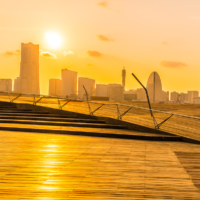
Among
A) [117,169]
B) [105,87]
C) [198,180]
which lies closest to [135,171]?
[117,169]

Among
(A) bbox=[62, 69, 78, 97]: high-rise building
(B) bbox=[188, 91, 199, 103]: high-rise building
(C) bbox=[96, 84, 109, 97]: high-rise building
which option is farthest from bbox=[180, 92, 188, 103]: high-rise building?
(A) bbox=[62, 69, 78, 97]: high-rise building

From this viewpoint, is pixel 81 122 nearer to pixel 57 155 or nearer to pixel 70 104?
pixel 70 104

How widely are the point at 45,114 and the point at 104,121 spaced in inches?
139

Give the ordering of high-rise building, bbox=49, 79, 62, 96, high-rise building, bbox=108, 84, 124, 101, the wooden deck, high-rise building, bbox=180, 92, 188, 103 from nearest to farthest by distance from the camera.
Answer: the wooden deck < high-rise building, bbox=108, 84, 124, 101 < high-rise building, bbox=180, 92, 188, 103 < high-rise building, bbox=49, 79, 62, 96

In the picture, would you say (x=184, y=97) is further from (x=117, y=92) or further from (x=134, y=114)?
(x=134, y=114)

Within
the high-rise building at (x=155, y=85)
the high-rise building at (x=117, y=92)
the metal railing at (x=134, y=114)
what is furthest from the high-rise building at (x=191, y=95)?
the metal railing at (x=134, y=114)

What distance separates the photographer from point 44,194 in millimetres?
3139

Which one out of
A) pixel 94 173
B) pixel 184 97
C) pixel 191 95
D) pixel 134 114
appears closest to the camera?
pixel 94 173

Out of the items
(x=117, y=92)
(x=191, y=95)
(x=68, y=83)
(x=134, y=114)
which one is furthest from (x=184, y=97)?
(x=134, y=114)

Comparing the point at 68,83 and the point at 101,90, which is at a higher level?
the point at 68,83

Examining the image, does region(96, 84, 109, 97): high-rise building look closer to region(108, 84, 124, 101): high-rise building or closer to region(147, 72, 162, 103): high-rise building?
region(108, 84, 124, 101): high-rise building

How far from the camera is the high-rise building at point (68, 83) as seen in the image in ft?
553

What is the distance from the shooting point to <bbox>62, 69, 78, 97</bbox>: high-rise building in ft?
553

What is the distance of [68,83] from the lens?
16925cm
